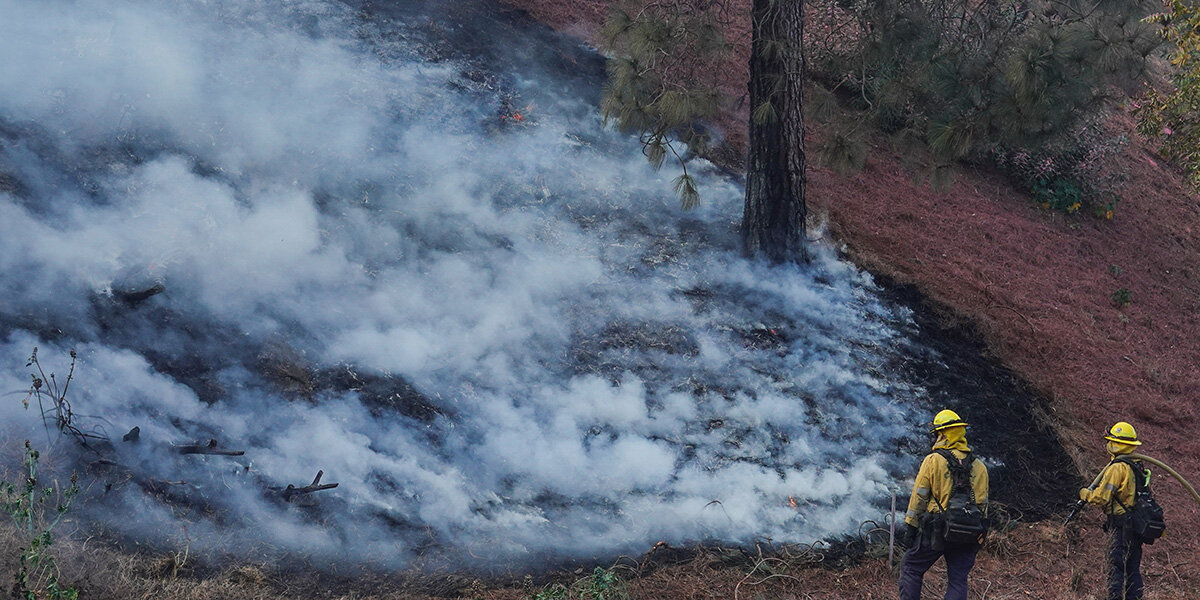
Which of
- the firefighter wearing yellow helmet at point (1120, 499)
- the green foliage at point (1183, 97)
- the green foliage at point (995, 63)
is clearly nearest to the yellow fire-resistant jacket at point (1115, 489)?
the firefighter wearing yellow helmet at point (1120, 499)

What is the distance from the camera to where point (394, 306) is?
8.12 m

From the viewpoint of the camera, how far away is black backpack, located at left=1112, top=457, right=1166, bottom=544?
19.4 ft

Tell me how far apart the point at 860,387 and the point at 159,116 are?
6.83 metres

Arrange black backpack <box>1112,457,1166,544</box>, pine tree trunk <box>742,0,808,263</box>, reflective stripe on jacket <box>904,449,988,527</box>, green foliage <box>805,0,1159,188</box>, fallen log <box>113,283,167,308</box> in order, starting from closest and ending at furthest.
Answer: reflective stripe on jacket <box>904,449,988,527</box>, black backpack <box>1112,457,1166,544</box>, fallen log <box>113,283,167,308</box>, green foliage <box>805,0,1159,188</box>, pine tree trunk <box>742,0,808,263</box>

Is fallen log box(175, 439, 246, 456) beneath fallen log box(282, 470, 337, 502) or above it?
above

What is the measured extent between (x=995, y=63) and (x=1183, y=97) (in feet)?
12.0

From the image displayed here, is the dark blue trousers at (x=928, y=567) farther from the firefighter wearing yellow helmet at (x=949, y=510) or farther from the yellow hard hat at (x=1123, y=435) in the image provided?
the yellow hard hat at (x=1123, y=435)

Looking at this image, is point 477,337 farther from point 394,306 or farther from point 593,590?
point 593,590

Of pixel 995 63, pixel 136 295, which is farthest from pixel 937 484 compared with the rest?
pixel 136 295

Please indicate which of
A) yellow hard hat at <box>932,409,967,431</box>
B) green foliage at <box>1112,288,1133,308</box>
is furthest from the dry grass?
green foliage at <box>1112,288,1133,308</box>

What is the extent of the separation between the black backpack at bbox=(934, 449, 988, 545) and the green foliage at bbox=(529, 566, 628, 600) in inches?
74.0

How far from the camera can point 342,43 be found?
11039 millimetres

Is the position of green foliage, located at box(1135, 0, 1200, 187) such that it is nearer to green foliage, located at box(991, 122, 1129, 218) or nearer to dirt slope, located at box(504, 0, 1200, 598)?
green foliage, located at box(991, 122, 1129, 218)

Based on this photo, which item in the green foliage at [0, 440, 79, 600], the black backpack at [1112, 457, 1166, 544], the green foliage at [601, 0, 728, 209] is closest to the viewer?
the green foliage at [0, 440, 79, 600]
